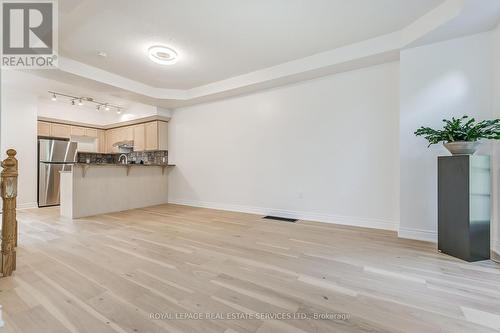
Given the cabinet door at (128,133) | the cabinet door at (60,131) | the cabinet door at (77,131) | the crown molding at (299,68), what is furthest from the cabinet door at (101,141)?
the crown molding at (299,68)

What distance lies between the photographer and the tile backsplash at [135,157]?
20.5ft

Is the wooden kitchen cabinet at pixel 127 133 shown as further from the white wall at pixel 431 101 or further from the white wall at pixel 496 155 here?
the white wall at pixel 496 155

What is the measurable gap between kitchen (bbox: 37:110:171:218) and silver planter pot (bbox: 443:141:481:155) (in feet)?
18.3

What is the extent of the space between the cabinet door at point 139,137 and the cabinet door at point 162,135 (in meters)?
0.61

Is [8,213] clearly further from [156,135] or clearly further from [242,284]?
[156,135]

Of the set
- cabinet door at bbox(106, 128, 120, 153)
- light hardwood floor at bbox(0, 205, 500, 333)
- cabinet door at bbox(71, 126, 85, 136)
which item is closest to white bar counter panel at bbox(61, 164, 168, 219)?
light hardwood floor at bbox(0, 205, 500, 333)

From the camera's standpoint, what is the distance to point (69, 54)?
3451 millimetres

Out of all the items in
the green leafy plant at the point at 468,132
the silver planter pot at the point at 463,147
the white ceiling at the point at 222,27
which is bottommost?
the silver planter pot at the point at 463,147

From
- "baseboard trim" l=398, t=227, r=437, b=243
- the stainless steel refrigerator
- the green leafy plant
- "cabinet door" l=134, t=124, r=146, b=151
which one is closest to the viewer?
the green leafy plant

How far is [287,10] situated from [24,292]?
3.61m

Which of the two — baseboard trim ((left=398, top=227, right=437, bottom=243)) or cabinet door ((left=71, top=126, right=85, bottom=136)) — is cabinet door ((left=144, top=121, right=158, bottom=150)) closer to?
cabinet door ((left=71, top=126, right=85, bottom=136))

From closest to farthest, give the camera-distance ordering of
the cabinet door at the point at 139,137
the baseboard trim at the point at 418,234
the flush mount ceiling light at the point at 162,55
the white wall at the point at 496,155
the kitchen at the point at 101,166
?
the white wall at the point at 496,155, the baseboard trim at the point at 418,234, the flush mount ceiling light at the point at 162,55, the kitchen at the point at 101,166, the cabinet door at the point at 139,137

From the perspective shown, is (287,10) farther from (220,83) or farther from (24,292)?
(24,292)

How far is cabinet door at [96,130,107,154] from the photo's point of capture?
715 cm
